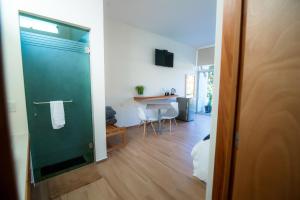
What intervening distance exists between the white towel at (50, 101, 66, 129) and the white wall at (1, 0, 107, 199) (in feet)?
1.01

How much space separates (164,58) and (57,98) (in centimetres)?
353

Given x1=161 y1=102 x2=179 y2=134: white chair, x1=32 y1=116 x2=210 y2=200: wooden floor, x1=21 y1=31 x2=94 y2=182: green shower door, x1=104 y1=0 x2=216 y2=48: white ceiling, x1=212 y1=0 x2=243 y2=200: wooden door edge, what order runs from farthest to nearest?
x1=161 y1=102 x2=179 y2=134: white chair
x1=104 y1=0 x2=216 y2=48: white ceiling
x1=21 y1=31 x2=94 y2=182: green shower door
x1=32 y1=116 x2=210 y2=200: wooden floor
x1=212 y1=0 x2=243 y2=200: wooden door edge

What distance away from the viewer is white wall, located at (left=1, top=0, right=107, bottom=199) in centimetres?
153

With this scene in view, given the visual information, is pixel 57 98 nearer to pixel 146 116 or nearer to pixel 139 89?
pixel 146 116

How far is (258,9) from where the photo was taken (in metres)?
0.70

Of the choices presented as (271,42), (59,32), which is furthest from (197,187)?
(59,32)

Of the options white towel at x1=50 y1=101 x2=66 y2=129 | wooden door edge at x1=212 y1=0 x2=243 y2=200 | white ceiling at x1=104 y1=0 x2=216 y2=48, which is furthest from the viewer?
white ceiling at x1=104 y1=0 x2=216 y2=48

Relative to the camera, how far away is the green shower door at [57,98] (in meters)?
1.80

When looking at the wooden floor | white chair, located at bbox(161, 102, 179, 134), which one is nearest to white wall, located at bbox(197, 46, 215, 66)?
white chair, located at bbox(161, 102, 179, 134)

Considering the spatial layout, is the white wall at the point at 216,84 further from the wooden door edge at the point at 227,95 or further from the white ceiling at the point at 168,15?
the white ceiling at the point at 168,15

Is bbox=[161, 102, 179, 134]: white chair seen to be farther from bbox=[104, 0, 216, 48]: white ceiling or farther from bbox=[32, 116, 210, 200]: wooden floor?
bbox=[104, 0, 216, 48]: white ceiling

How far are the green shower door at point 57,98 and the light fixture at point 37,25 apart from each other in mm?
88

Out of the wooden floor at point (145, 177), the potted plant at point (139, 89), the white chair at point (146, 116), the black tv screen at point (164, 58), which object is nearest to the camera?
the wooden floor at point (145, 177)

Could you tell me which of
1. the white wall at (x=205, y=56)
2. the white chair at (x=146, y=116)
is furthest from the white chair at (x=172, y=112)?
the white wall at (x=205, y=56)
